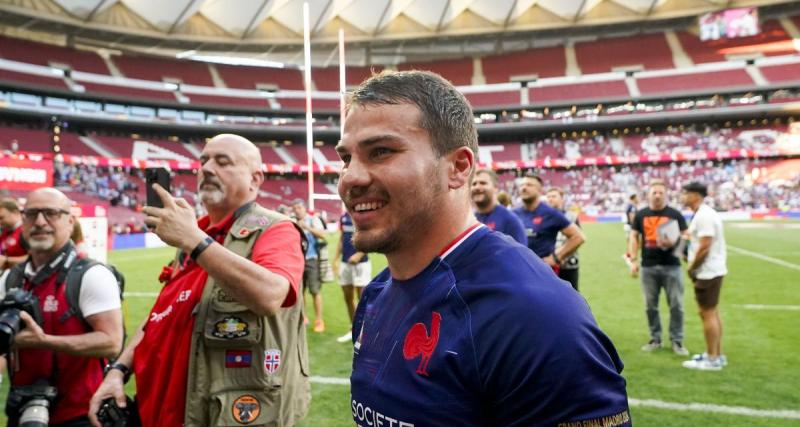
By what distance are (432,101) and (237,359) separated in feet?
5.20

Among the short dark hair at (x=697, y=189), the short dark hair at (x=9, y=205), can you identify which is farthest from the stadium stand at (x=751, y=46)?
the short dark hair at (x=9, y=205)

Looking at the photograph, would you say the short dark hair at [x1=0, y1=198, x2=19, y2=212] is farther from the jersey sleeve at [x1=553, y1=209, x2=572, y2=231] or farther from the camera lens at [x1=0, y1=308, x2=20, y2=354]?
the jersey sleeve at [x1=553, y1=209, x2=572, y2=231]

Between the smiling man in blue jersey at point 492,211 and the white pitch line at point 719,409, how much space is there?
1860 millimetres

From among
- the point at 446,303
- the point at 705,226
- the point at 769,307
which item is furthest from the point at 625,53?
the point at 446,303

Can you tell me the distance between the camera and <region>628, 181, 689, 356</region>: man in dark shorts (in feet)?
22.4

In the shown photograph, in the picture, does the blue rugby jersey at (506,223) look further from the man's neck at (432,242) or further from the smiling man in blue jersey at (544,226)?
the man's neck at (432,242)

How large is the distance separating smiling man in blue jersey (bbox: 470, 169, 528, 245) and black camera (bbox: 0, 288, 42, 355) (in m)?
3.70

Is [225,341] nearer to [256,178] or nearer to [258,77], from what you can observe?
[256,178]

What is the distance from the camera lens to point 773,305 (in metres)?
9.47

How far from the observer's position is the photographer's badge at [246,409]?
2342 mm

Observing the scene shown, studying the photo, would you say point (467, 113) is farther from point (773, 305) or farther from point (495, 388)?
point (773, 305)

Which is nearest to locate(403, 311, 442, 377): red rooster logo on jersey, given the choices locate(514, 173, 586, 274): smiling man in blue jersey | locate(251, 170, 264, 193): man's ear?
locate(251, 170, 264, 193): man's ear

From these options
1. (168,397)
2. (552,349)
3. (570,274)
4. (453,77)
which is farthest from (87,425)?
(453,77)

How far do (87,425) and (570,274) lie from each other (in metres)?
6.14
